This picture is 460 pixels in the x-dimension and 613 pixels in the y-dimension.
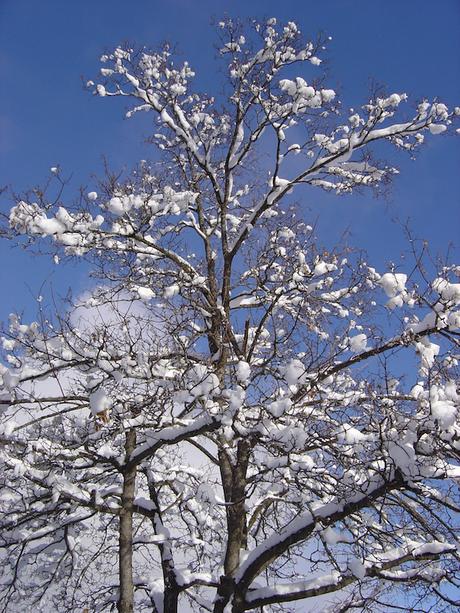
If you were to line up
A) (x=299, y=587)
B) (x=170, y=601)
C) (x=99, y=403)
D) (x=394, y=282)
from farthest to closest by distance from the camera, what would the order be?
(x=170, y=601) < (x=299, y=587) < (x=394, y=282) < (x=99, y=403)

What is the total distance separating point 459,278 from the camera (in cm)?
526

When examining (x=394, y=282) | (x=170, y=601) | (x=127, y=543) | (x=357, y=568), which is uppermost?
(x=394, y=282)

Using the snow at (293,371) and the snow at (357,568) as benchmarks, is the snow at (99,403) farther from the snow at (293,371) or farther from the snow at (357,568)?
the snow at (357,568)

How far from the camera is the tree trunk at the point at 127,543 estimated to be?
692cm

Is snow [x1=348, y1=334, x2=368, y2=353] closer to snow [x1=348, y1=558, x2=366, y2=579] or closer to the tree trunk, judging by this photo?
snow [x1=348, y1=558, x2=366, y2=579]

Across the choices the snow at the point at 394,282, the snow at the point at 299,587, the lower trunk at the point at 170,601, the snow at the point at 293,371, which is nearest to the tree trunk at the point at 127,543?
the lower trunk at the point at 170,601

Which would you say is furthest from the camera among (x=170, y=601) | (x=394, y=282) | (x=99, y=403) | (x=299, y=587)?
(x=170, y=601)

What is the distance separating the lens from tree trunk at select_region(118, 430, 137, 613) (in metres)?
6.92

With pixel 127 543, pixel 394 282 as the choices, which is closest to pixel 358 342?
pixel 394 282

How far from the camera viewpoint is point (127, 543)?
719 cm

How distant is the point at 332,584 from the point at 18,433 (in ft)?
14.6

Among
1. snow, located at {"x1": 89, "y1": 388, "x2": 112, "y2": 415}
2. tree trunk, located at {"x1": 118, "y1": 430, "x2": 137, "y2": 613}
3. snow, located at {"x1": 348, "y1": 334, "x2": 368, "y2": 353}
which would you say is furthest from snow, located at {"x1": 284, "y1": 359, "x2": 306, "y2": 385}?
tree trunk, located at {"x1": 118, "y1": 430, "x2": 137, "y2": 613}

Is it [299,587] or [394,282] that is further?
[299,587]

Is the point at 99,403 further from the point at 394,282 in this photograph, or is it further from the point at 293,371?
the point at 394,282
